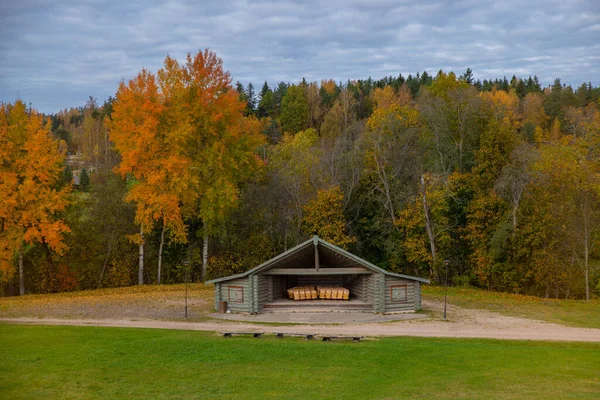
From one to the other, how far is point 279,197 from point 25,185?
18.6 metres

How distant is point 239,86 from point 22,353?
3306 inches

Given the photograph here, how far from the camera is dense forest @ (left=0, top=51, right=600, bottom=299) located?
33688 millimetres

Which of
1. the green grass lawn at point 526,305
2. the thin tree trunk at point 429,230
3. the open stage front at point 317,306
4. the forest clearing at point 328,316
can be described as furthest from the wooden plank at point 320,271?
the thin tree trunk at point 429,230

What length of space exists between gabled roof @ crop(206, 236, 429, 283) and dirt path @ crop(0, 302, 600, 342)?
3.03 metres

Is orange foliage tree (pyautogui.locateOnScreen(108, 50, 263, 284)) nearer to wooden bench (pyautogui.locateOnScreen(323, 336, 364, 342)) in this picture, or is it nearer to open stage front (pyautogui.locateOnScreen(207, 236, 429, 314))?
open stage front (pyautogui.locateOnScreen(207, 236, 429, 314))

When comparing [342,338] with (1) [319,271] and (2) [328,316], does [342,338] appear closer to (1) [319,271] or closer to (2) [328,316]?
(2) [328,316]

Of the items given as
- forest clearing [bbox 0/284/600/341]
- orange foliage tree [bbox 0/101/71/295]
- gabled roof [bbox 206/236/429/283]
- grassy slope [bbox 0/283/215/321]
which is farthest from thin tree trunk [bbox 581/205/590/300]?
orange foliage tree [bbox 0/101/71/295]

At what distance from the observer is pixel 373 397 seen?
14102 millimetres

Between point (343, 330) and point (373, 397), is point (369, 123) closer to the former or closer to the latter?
point (343, 330)

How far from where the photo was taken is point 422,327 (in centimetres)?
2453

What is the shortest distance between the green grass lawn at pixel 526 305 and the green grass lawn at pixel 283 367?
641 cm

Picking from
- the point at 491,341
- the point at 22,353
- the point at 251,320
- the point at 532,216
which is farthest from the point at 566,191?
the point at 22,353

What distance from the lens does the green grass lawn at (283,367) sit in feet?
47.9

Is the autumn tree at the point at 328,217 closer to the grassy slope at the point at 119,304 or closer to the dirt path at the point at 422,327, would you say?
the grassy slope at the point at 119,304
